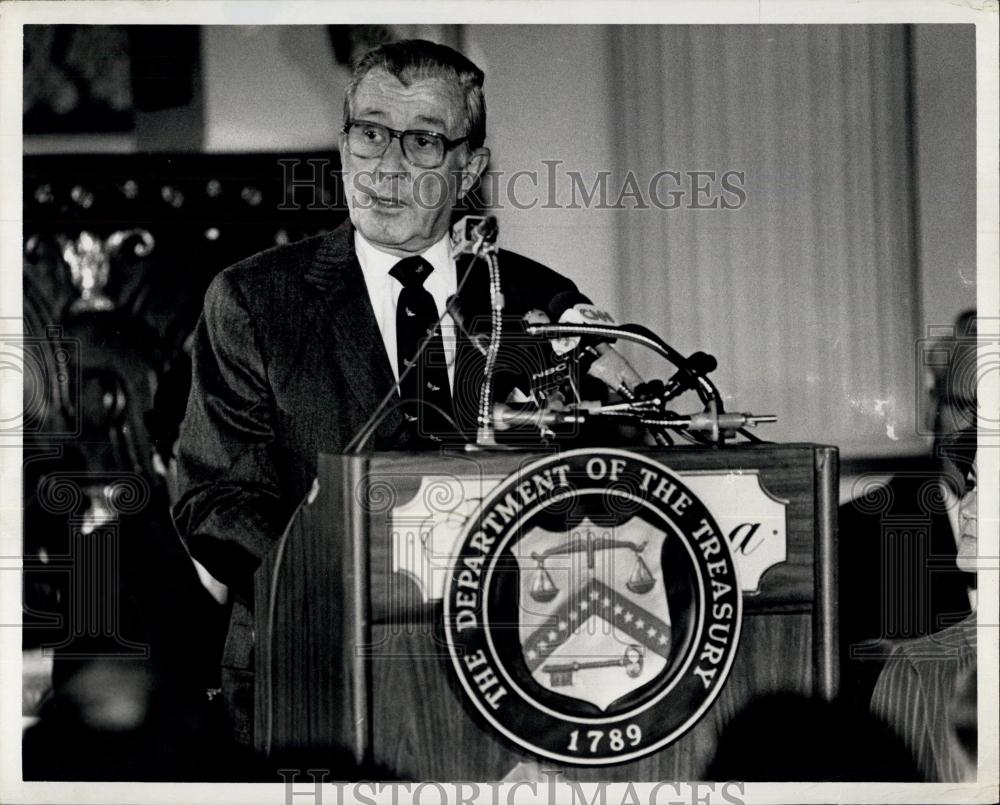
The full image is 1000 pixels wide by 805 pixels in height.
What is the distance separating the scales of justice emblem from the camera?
83.7 inches

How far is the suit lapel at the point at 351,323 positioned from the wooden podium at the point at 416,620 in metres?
0.23

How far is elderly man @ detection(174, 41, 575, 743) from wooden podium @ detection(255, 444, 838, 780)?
19cm

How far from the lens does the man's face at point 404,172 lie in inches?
92.3

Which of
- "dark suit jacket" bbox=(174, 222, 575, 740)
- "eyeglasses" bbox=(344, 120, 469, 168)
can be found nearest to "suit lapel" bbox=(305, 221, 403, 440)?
"dark suit jacket" bbox=(174, 222, 575, 740)

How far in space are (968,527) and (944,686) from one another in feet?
1.15

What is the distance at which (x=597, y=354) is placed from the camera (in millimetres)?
2314

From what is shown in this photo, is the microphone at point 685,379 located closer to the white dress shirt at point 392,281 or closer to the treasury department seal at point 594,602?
the treasury department seal at point 594,602

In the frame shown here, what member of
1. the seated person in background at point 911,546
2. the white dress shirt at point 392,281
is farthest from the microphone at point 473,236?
the seated person in background at point 911,546

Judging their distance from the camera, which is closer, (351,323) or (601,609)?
(601,609)

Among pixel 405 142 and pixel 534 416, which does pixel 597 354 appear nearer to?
pixel 534 416

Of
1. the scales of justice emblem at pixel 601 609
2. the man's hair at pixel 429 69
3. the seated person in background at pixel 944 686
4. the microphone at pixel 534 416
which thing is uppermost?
the man's hair at pixel 429 69

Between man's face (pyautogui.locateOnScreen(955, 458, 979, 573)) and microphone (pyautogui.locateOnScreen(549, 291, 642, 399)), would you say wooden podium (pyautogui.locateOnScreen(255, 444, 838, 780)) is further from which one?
man's face (pyautogui.locateOnScreen(955, 458, 979, 573))

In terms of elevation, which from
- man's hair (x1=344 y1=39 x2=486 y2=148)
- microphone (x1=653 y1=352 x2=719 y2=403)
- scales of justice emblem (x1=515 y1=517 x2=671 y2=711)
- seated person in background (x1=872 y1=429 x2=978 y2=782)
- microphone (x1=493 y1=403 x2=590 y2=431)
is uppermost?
man's hair (x1=344 y1=39 x2=486 y2=148)

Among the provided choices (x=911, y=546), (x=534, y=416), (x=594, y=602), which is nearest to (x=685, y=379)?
(x=534, y=416)
